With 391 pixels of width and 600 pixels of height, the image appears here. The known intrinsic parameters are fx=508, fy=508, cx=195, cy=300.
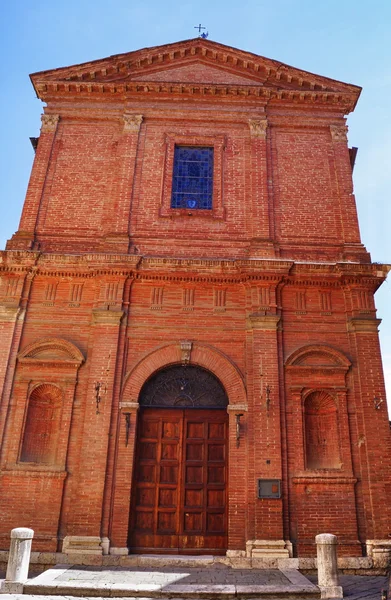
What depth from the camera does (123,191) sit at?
492 inches

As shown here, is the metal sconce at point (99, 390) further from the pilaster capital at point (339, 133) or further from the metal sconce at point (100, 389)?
the pilaster capital at point (339, 133)


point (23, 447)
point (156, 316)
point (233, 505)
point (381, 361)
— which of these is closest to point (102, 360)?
point (156, 316)

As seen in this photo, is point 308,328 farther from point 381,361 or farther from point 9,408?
point 9,408

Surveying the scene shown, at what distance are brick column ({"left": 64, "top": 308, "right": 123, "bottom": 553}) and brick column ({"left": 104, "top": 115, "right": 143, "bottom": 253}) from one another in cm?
187

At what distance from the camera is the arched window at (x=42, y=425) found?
10.4 meters

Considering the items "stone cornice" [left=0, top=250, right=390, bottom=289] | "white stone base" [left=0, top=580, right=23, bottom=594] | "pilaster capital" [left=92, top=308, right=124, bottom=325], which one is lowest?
"white stone base" [left=0, top=580, right=23, bottom=594]

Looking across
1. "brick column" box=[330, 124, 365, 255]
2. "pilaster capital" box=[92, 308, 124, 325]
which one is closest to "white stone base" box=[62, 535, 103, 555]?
"pilaster capital" box=[92, 308, 124, 325]

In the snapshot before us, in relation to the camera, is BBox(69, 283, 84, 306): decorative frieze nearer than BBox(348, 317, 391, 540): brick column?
No

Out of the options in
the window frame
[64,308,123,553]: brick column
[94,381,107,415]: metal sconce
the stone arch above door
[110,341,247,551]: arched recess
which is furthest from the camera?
the window frame

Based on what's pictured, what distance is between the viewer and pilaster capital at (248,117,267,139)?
1320 centimetres

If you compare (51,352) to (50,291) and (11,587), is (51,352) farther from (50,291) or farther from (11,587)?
(11,587)

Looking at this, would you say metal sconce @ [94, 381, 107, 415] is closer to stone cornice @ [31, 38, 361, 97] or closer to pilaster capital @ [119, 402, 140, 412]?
pilaster capital @ [119, 402, 140, 412]

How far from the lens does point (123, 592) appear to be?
7227 mm

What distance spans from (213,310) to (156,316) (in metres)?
1.28
